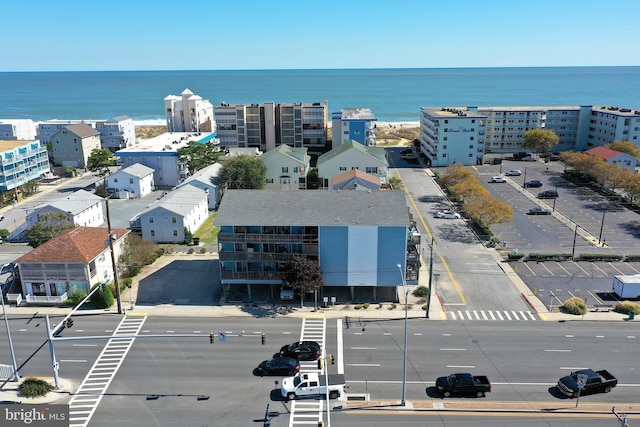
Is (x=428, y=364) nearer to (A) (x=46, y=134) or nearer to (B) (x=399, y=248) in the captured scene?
(B) (x=399, y=248)

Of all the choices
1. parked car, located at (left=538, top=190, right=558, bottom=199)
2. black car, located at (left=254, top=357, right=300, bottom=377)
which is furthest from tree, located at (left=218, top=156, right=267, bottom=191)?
parked car, located at (left=538, top=190, right=558, bottom=199)

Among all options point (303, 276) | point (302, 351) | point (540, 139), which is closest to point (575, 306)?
point (303, 276)

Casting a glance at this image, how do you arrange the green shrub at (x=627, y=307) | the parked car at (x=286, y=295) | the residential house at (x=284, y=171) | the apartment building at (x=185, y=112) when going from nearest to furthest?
the green shrub at (x=627, y=307), the parked car at (x=286, y=295), the residential house at (x=284, y=171), the apartment building at (x=185, y=112)

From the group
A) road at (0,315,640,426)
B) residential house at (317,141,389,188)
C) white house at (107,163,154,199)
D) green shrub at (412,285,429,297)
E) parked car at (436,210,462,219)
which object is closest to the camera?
road at (0,315,640,426)

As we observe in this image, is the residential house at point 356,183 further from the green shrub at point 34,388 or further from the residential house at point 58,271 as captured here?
the green shrub at point 34,388

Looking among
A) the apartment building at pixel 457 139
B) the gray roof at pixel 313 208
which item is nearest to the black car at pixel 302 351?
the gray roof at pixel 313 208

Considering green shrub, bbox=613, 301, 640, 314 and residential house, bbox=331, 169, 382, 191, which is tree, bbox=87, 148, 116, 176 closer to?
residential house, bbox=331, 169, 382, 191
